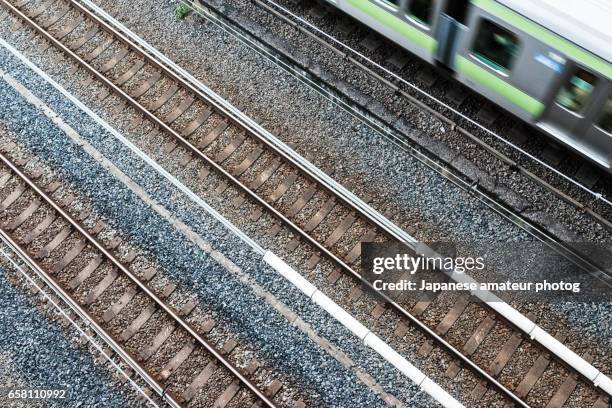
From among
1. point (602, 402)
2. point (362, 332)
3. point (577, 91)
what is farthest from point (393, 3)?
point (602, 402)

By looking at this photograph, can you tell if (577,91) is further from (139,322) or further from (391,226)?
(139,322)

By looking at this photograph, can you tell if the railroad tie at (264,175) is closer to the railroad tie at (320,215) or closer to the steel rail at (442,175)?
the steel rail at (442,175)

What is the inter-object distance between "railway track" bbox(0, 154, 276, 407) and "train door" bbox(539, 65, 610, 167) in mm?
6283

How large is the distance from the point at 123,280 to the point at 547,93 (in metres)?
7.62

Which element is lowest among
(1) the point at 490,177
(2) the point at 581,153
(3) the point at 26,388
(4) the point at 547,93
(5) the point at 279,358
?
(3) the point at 26,388

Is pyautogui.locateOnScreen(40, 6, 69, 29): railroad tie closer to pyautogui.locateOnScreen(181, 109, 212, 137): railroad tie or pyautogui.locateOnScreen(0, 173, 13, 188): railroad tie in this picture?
pyautogui.locateOnScreen(0, 173, 13, 188): railroad tie

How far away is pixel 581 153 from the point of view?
10367 mm

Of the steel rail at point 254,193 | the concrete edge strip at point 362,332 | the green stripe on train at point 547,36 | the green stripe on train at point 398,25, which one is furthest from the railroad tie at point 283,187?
the green stripe on train at point 547,36

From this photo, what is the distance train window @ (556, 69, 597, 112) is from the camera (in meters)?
9.34

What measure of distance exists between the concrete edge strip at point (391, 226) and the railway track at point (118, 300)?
3208 millimetres

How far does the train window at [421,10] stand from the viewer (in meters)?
10.7

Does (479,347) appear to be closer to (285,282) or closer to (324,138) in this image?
(285,282)

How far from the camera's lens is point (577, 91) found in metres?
9.62

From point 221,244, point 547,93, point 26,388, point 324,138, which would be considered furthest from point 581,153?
point 26,388
